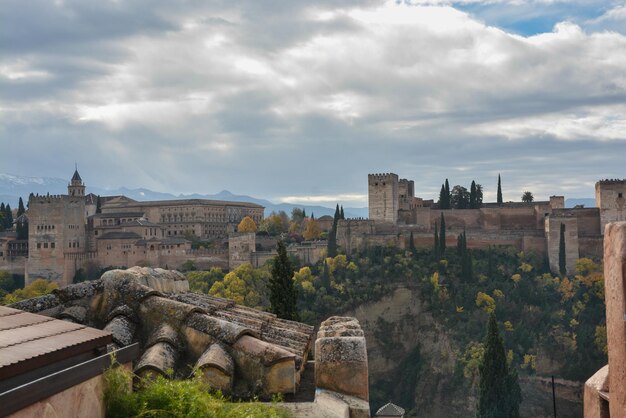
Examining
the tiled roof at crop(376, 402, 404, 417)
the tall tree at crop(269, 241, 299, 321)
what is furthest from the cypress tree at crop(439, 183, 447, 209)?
the tall tree at crop(269, 241, 299, 321)

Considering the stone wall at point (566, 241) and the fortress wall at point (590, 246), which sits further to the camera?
the fortress wall at point (590, 246)

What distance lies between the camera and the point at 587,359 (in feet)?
144

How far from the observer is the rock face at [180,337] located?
4746 millimetres

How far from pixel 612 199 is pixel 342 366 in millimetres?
55434

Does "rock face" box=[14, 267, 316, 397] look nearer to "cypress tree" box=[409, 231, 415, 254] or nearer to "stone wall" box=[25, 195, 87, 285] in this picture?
"cypress tree" box=[409, 231, 415, 254]

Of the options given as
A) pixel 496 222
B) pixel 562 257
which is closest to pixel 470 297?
pixel 562 257

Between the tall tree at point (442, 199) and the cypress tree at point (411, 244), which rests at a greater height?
the tall tree at point (442, 199)

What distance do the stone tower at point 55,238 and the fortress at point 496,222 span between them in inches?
929

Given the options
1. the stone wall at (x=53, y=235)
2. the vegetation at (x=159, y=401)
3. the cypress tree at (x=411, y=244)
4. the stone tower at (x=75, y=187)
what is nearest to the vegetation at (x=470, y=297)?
the cypress tree at (x=411, y=244)

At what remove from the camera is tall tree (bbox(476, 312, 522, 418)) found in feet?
105

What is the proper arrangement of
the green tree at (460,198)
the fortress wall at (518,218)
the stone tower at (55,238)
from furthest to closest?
1. the green tree at (460,198)
2. the stone tower at (55,238)
3. the fortress wall at (518,218)

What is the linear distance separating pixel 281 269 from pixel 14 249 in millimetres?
47277

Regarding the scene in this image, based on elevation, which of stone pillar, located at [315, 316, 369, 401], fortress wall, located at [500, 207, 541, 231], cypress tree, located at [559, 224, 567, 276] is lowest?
cypress tree, located at [559, 224, 567, 276]

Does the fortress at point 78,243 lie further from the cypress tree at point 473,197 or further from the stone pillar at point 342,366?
the stone pillar at point 342,366
